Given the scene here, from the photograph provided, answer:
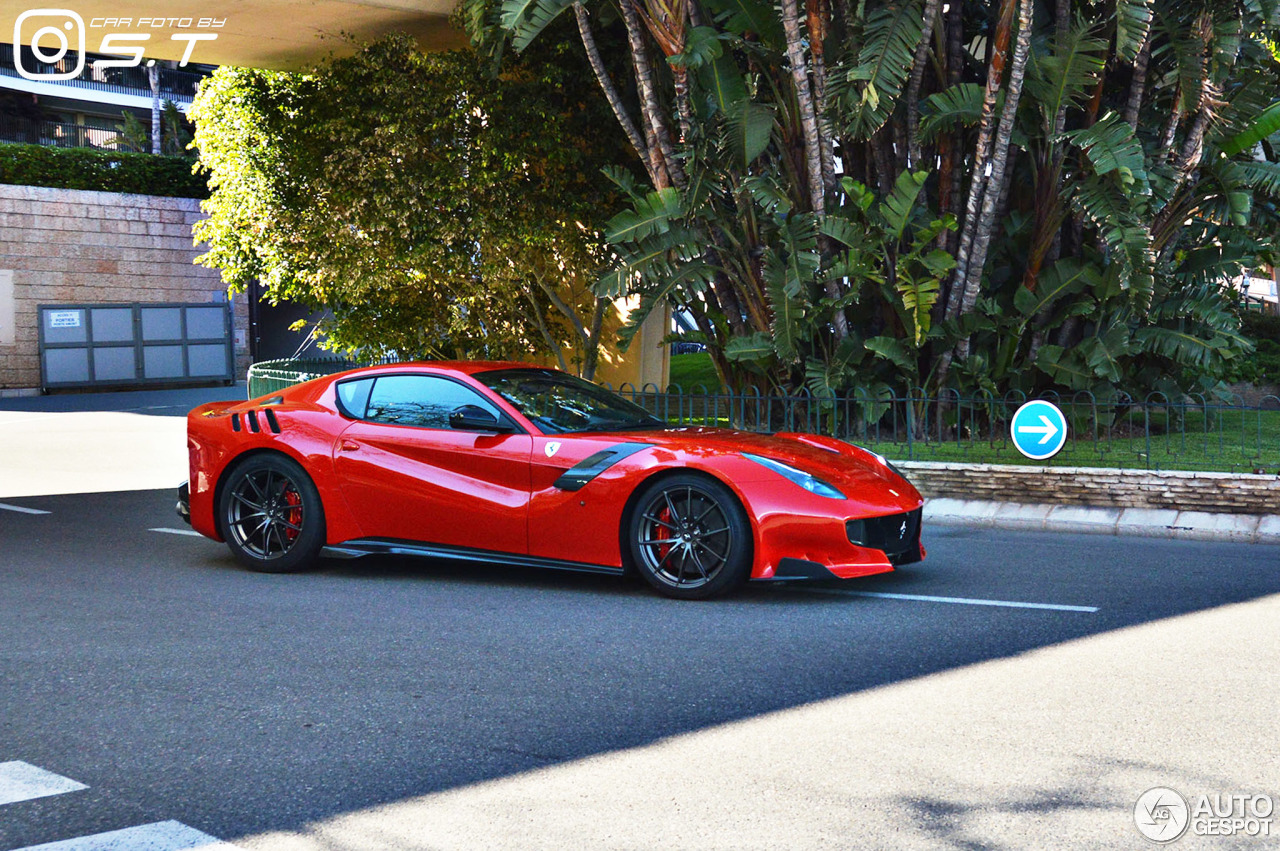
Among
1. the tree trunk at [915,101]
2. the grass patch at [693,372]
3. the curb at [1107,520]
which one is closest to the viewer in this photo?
the curb at [1107,520]

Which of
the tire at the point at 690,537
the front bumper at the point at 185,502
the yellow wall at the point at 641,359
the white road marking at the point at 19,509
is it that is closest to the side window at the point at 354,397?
the front bumper at the point at 185,502

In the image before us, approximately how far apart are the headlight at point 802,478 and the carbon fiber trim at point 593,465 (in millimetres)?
665

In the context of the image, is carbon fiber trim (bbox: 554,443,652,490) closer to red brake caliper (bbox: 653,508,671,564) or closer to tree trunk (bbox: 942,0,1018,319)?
red brake caliper (bbox: 653,508,671,564)

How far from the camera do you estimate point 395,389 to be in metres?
8.20

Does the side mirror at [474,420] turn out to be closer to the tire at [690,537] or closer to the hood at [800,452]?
the hood at [800,452]

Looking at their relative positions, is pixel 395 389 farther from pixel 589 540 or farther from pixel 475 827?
pixel 475 827

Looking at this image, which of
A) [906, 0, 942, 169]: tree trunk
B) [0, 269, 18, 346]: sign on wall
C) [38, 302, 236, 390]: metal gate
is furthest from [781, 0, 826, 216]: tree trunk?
[0, 269, 18, 346]: sign on wall

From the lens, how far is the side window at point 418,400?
798 centimetres

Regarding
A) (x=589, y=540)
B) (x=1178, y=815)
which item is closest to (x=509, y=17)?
(x=589, y=540)

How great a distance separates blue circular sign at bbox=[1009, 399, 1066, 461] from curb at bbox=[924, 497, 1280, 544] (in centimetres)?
52

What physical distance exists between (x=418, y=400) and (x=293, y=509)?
1.09 m

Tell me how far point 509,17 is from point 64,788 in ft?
32.5
